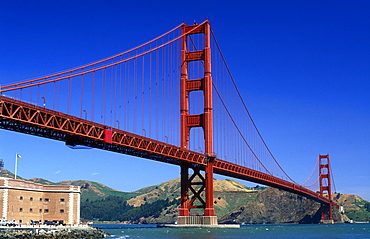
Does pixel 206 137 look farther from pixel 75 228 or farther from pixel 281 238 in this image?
pixel 75 228

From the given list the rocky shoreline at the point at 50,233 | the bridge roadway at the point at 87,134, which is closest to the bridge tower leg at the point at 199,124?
the bridge roadway at the point at 87,134

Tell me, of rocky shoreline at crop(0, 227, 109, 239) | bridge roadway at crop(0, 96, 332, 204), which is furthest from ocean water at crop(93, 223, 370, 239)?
bridge roadway at crop(0, 96, 332, 204)

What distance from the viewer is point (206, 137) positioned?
89.9 m

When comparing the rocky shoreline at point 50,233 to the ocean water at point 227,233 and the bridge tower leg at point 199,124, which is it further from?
the bridge tower leg at point 199,124

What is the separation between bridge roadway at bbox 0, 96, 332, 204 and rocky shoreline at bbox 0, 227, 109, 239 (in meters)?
10.2

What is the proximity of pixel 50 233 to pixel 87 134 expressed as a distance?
13488mm

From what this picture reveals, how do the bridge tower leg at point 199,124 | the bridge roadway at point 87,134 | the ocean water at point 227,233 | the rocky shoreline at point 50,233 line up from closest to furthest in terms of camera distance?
the rocky shoreline at point 50,233 → the bridge roadway at point 87,134 → the ocean water at point 227,233 → the bridge tower leg at point 199,124

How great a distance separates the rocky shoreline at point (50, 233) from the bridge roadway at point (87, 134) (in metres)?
10.2

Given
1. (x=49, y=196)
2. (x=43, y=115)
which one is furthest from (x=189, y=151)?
(x=43, y=115)

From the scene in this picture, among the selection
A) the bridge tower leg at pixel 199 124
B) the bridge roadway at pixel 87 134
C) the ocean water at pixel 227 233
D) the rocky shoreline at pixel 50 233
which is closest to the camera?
the rocky shoreline at pixel 50 233

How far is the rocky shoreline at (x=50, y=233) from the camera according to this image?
51656mm

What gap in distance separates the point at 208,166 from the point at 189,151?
19.8 ft

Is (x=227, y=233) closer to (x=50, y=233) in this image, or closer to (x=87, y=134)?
(x=87, y=134)

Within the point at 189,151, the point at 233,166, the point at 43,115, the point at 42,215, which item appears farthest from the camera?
the point at 233,166
